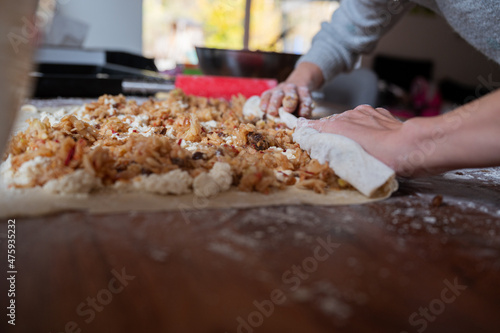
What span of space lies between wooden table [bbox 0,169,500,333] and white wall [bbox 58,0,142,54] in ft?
18.0

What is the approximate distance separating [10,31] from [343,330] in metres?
0.47

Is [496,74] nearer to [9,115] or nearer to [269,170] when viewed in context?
[269,170]

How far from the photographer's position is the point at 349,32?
200cm

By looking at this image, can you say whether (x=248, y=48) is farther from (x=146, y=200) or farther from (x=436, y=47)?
(x=146, y=200)

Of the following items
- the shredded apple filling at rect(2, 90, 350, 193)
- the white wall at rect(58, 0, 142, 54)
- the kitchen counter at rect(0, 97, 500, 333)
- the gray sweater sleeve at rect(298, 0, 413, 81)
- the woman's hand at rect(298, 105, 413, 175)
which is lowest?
the kitchen counter at rect(0, 97, 500, 333)

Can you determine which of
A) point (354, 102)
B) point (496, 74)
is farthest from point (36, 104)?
point (496, 74)

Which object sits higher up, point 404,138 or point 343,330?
point 404,138

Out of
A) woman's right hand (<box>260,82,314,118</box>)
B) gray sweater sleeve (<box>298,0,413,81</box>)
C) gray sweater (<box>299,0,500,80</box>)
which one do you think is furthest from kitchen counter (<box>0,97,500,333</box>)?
gray sweater sleeve (<box>298,0,413,81</box>)

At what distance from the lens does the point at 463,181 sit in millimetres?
1075

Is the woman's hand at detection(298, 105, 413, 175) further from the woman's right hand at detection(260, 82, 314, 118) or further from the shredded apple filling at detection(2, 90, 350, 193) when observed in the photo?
the woman's right hand at detection(260, 82, 314, 118)

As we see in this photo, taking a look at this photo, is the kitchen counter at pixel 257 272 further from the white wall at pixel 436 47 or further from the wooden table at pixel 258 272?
the white wall at pixel 436 47

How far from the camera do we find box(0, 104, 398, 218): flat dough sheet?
699mm

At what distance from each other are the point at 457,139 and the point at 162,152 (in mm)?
611

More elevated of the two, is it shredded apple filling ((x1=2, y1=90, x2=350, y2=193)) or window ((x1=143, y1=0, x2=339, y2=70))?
window ((x1=143, y1=0, x2=339, y2=70))
